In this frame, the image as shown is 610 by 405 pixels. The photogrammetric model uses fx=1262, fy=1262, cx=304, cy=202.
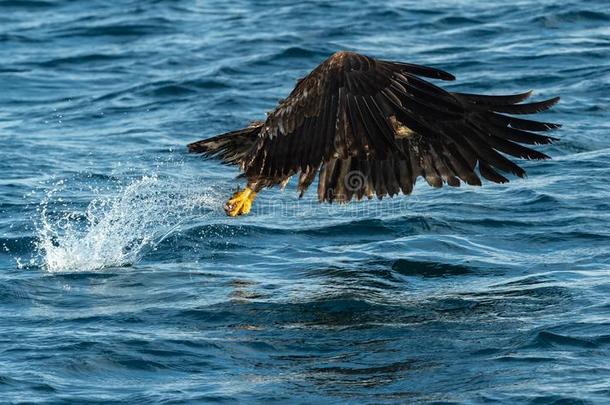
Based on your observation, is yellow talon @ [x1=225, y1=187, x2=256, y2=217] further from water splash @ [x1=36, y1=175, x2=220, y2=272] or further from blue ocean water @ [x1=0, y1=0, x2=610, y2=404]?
water splash @ [x1=36, y1=175, x2=220, y2=272]

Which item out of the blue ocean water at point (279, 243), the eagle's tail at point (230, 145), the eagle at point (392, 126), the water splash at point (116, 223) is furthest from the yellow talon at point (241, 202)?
the water splash at point (116, 223)

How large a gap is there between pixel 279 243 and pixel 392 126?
2299 mm

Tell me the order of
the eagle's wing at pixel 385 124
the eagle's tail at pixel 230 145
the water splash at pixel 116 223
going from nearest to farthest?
1. the eagle's wing at pixel 385 124
2. the eagle's tail at pixel 230 145
3. the water splash at pixel 116 223

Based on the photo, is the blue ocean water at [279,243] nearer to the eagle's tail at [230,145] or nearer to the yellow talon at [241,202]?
the yellow talon at [241,202]

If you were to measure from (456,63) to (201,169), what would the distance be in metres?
4.16

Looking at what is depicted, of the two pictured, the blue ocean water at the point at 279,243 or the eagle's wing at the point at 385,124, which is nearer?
the blue ocean water at the point at 279,243

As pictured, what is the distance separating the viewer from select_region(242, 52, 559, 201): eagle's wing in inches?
282

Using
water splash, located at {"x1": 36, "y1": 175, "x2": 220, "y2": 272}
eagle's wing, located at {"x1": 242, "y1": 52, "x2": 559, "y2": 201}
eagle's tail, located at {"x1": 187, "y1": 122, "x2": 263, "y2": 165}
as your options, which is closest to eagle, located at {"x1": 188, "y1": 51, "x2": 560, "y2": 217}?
eagle's wing, located at {"x1": 242, "y1": 52, "x2": 559, "y2": 201}

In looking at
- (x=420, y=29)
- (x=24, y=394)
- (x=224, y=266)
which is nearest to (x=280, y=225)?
(x=224, y=266)

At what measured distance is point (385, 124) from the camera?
23.3 ft

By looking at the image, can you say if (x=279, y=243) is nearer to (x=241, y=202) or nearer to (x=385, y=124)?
(x=241, y=202)

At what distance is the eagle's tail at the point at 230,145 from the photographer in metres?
8.37

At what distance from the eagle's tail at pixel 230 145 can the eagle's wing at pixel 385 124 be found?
60cm

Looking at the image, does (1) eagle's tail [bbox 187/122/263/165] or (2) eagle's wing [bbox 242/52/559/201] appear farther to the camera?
(1) eagle's tail [bbox 187/122/263/165]
